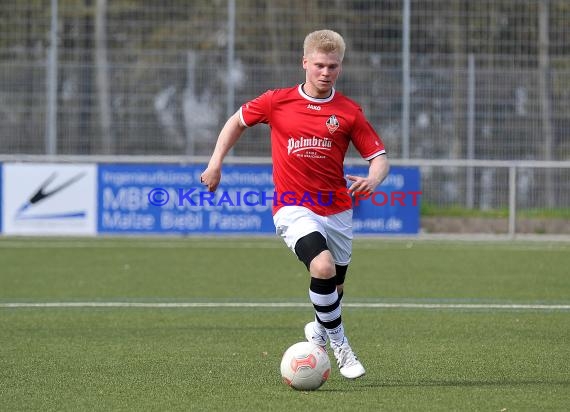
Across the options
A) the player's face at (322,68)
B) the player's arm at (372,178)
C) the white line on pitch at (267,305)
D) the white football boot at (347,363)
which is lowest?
the white line on pitch at (267,305)

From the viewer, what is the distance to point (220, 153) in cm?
695

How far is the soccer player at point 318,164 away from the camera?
674 centimetres

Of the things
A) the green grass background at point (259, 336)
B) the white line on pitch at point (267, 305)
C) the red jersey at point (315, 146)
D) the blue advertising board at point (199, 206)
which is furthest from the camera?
the blue advertising board at point (199, 206)

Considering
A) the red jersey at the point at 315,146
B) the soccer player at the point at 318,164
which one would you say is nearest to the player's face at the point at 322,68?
the soccer player at the point at 318,164

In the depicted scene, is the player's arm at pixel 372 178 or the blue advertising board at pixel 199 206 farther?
the blue advertising board at pixel 199 206

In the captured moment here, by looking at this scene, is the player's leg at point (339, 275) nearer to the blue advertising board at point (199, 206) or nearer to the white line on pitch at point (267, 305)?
the white line on pitch at point (267, 305)

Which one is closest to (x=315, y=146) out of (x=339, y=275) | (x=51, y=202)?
(x=339, y=275)

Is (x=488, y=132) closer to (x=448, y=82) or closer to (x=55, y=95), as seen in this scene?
(x=448, y=82)

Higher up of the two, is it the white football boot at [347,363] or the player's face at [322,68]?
the player's face at [322,68]

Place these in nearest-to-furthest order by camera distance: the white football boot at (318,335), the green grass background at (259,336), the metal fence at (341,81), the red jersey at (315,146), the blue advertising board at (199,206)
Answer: the green grass background at (259,336) → the red jersey at (315,146) → the white football boot at (318,335) → the blue advertising board at (199,206) → the metal fence at (341,81)

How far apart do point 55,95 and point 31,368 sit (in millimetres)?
14652

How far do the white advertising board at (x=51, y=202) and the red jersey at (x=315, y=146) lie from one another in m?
13.4

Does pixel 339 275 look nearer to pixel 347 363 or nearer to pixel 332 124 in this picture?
pixel 347 363

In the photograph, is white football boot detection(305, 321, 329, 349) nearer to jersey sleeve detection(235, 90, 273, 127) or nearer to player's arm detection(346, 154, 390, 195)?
player's arm detection(346, 154, 390, 195)
